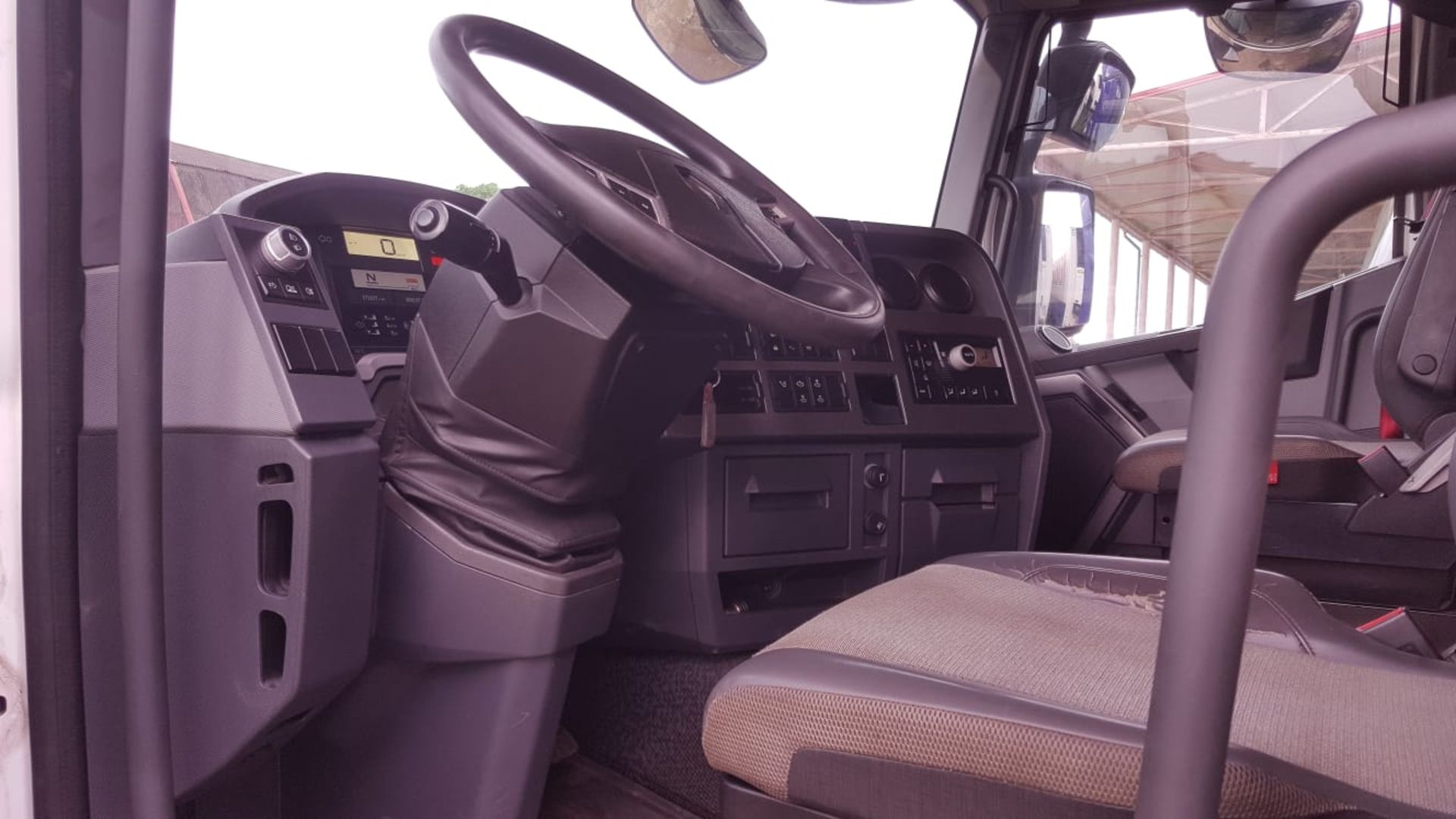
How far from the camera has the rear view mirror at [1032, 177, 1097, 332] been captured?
2.79 m

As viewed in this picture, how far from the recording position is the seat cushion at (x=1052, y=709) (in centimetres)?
54

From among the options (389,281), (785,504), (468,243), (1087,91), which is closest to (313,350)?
(468,243)

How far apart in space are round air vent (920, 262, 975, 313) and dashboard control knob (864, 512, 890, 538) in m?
0.40

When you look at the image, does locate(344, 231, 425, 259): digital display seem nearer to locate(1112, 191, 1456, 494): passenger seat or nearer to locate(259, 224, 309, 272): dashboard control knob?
locate(259, 224, 309, 272): dashboard control knob

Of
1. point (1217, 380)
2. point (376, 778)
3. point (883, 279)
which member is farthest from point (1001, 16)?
point (1217, 380)

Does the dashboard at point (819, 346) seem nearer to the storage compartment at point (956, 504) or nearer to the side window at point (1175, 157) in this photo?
the storage compartment at point (956, 504)

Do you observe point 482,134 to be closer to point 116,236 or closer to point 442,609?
point 116,236

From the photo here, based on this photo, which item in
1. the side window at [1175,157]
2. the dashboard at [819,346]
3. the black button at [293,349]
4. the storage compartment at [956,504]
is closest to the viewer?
the black button at [293,349]

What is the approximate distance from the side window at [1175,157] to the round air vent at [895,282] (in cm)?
103

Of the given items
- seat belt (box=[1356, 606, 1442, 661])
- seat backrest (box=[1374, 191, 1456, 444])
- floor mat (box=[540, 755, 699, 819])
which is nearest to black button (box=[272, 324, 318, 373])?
floor mat (box=[540, 755, 699, 819])

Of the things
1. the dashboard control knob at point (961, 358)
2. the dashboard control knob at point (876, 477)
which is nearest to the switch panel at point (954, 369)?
the dashboard control knob at point (961, 358)

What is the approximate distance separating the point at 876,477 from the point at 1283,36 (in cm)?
188

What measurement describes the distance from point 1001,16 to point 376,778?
7.84 feet

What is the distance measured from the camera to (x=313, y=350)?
0.87 metres
